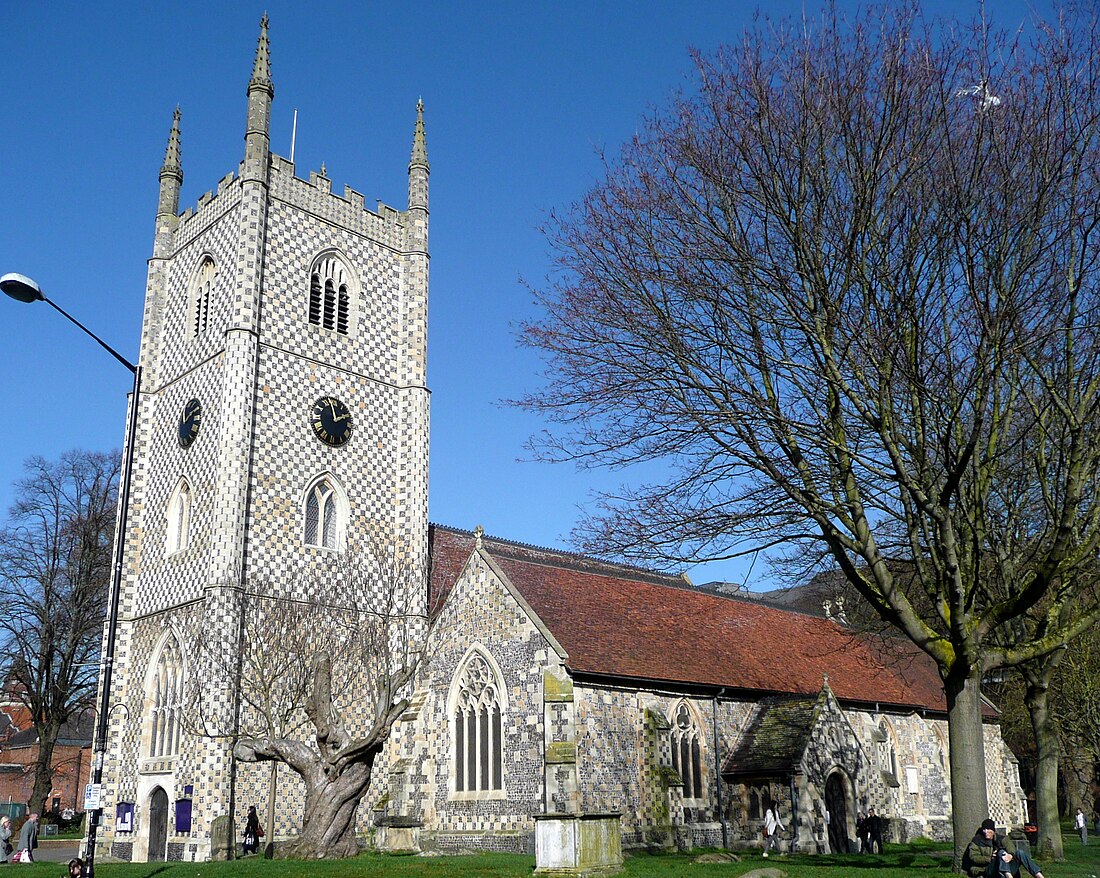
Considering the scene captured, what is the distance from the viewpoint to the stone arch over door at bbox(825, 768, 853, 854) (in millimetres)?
28859

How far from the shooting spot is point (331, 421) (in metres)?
33.5

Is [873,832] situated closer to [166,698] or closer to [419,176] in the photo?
[166,698]

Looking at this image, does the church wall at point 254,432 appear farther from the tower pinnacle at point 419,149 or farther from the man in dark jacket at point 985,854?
the man in dark jacket at point 985,854

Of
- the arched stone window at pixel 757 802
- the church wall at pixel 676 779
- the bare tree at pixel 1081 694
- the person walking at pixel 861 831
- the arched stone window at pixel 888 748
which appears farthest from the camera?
the arched stone window at pixel 888 748

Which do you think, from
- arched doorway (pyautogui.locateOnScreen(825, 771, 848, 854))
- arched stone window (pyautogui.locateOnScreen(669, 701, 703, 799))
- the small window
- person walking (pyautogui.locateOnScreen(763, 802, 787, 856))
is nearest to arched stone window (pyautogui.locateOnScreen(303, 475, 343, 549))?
arched stone window (pyautogui.locateOnScreen(669, 701, 703, 799))

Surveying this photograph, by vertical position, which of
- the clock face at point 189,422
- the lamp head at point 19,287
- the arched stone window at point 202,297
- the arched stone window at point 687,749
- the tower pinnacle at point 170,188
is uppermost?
the tower pinnacle at point 170,188

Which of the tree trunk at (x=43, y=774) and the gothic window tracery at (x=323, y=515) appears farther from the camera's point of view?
the tree trunk at (x=43, y=774)

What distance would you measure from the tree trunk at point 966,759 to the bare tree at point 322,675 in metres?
12.5

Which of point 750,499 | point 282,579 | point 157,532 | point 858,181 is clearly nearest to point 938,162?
point 858,181

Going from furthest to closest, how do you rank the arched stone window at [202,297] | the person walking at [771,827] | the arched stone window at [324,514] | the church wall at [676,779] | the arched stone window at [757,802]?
the arched stone window at [202,297] < the arched stone window at [324,514] < the arched stone window at [757,802] < the person walking at [771,827] < the church wall at [676,779]

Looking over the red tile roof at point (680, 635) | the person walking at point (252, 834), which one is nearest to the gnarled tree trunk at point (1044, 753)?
the red tile roof at point (680, 635)

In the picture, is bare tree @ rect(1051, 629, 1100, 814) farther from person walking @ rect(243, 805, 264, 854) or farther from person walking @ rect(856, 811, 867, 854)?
person walking @ rect(243, 805, 264, 854)

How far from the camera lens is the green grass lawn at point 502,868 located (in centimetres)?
1819

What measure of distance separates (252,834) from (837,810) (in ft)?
52.9
